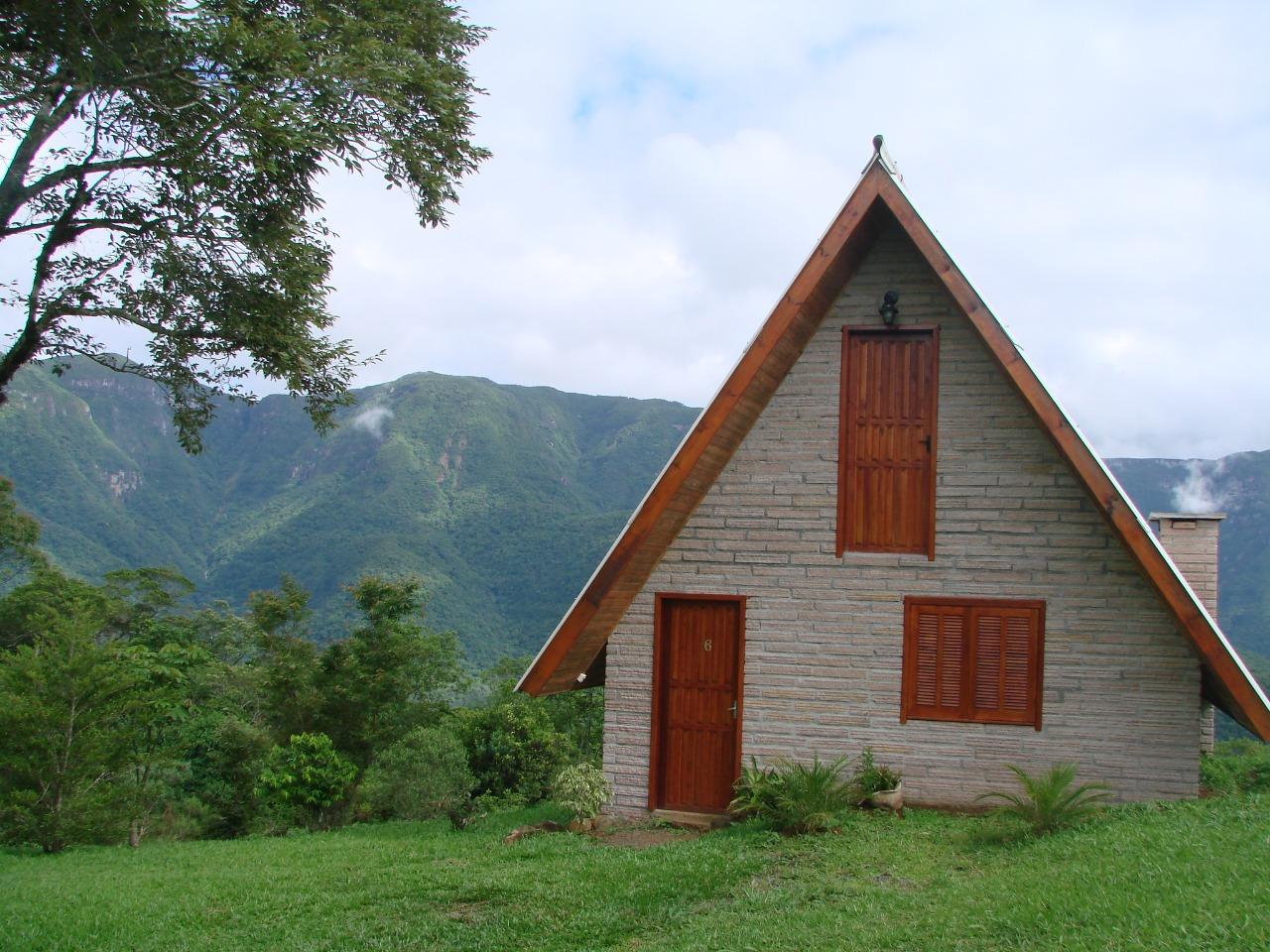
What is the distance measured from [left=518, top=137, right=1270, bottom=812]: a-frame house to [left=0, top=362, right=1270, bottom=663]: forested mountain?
45156 mm

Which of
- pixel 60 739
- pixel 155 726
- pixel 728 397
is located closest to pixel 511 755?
pixel 155 726

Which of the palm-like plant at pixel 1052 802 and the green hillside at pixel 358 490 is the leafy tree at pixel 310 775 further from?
the green hillside at pixel 358 490

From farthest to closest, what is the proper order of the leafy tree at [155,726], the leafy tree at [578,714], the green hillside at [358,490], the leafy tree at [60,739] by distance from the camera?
the green hillside at [358,490] → the leafy tree at [578,714] → the leafy tree at [155,726] → the leafy tree at [60,739]

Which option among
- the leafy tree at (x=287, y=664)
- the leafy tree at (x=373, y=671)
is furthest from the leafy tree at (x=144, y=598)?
the leafy tree at (x=373, y=671)

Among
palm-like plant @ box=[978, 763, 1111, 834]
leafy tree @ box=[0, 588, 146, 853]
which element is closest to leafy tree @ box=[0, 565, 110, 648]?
leafy tree @ box=[0, 588, 146, 853]

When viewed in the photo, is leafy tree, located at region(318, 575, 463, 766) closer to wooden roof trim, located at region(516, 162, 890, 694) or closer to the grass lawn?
the grass lawn

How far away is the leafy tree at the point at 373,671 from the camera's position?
77.0ft

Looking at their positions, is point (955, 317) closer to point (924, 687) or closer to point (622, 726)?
point (924, 687)

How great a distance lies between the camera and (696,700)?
10.1m

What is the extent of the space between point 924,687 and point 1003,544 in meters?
1.56

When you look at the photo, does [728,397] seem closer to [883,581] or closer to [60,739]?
[883,581]

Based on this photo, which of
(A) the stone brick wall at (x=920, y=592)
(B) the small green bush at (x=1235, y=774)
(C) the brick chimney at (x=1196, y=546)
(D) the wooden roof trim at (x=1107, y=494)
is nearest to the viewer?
(D) the wooden roof trim at (x=1107, y=494)

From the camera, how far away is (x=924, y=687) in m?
9.47

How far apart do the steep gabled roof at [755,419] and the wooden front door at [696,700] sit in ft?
1.98
